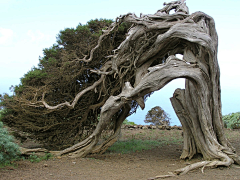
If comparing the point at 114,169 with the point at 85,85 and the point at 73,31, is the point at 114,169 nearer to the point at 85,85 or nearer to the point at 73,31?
the point at 85,85

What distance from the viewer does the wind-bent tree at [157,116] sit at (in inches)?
590

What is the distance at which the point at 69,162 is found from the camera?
6789 mm

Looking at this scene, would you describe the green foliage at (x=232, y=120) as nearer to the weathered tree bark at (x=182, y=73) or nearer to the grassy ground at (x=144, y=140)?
the grassy ground at (x=144, y=140)

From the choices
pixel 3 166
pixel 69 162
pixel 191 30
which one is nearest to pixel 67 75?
pixel 69 162

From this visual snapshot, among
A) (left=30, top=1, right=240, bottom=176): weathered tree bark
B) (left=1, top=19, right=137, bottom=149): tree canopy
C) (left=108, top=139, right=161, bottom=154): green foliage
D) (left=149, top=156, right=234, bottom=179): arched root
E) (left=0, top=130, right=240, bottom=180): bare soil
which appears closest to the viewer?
(left=0, top=130, right=240, bottom=180): bare soil

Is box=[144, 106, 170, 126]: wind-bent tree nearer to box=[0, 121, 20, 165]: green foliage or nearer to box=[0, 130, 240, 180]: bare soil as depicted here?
box=[0, 130, 240, 180]: bare soil

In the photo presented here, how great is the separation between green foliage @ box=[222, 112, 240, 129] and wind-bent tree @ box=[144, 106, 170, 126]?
137 inches

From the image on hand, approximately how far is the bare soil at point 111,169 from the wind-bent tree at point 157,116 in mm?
7096

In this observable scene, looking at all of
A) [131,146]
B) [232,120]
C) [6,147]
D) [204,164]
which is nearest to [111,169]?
[204,164]

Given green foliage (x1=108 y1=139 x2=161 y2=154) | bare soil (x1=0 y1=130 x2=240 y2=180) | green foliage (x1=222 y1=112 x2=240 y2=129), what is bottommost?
Result: bare soil (x1=0 y1=130 x2=240 y2=180)

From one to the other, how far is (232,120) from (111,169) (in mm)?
10905

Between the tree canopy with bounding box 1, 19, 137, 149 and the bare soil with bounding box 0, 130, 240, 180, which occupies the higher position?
the tree canopy with bounding box 1, 19, 137, 149

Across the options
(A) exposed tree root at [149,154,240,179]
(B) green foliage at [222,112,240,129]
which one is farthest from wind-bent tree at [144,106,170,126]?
(A) exposed tree root at [149,154,240,179]

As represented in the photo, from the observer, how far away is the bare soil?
5.53 meters
